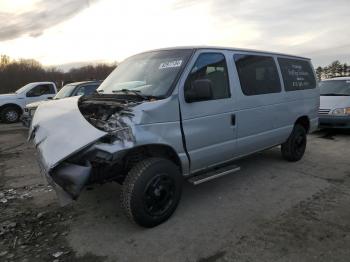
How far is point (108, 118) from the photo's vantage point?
3680mm

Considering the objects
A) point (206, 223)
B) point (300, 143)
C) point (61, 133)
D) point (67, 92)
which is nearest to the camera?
point (61, 133)

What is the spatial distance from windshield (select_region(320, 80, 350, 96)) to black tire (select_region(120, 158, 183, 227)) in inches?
302

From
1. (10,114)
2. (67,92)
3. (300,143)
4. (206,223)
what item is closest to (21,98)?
(10,114)

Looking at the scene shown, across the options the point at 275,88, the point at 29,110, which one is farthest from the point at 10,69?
the point at 275,88

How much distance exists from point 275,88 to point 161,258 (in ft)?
11.8

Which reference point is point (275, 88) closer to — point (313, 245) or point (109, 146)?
point (313, 245)

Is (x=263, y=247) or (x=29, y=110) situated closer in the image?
(x=263, y=247)

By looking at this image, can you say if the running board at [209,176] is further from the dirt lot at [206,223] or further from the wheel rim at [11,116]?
the wheel rim at [11,116]

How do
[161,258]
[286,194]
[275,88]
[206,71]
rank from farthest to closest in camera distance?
1. [275,88]
2. [286,194]
3. [206,71]
4. [161,258]

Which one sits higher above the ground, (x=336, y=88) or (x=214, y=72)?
(x=214, y=72)

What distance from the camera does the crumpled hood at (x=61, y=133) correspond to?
3.37m

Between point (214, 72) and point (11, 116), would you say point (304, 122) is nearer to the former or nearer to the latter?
point (214, 72)

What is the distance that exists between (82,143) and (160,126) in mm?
893

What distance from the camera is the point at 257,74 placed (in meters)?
5.29
